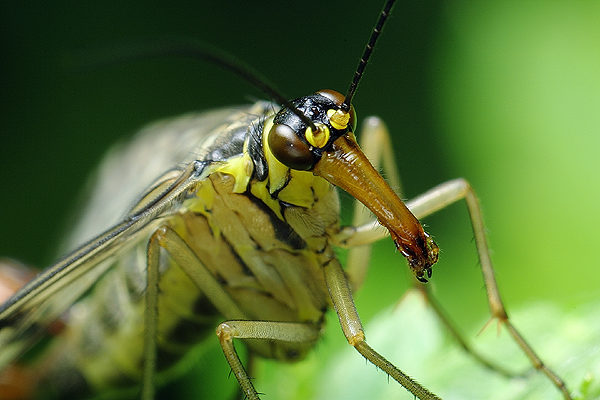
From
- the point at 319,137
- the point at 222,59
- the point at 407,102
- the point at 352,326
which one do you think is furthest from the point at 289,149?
the point at 407,102

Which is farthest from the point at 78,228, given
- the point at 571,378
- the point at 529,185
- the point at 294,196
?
the point at 571,378

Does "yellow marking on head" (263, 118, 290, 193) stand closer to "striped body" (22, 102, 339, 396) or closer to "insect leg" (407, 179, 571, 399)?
"striped body" (22, 102, 339, 396)

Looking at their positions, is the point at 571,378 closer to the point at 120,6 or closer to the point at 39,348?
the point at 39,348

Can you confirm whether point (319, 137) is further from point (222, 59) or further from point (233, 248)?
point (233, 248)

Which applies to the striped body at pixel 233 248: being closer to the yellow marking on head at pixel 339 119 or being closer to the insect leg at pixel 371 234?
the insect leg at pixel 371 234

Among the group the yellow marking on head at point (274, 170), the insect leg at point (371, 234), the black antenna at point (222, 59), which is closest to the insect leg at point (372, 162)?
the insect leg at point (371, 234)
